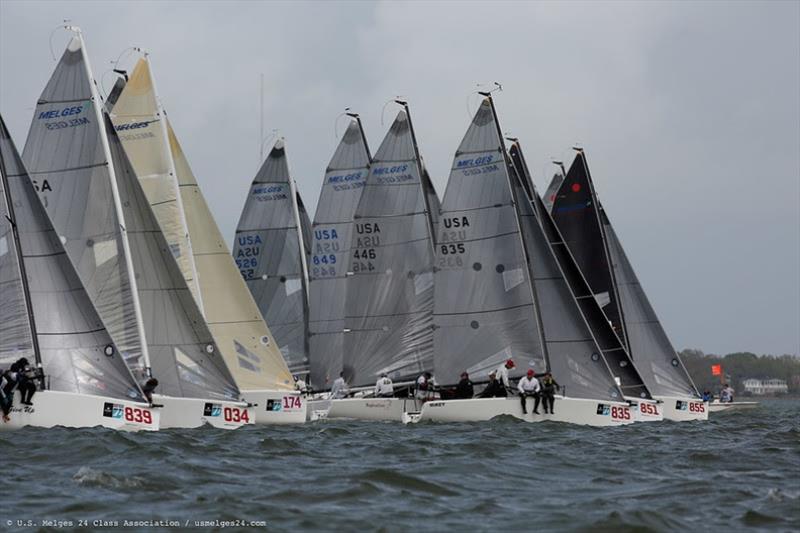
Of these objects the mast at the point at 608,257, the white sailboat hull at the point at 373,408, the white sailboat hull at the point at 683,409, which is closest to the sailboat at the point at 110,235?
the white sailboat hull at the point at 373,408

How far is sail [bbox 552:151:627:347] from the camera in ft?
132

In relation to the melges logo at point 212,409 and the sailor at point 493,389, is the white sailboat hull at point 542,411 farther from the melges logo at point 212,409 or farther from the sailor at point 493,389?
the melges logo at point 212,409

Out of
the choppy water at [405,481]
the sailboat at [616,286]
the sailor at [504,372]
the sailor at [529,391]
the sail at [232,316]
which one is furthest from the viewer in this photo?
the sailboat at [616,286]

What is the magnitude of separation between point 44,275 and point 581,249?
20.1 metres

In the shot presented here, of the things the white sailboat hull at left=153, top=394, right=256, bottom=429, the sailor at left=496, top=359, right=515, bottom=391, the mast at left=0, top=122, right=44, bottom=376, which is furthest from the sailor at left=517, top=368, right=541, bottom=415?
the mast at left=0, top=122, right=44, bottom=376

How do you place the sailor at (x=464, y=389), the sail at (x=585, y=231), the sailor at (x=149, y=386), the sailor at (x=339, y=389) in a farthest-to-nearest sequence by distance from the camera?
the sail at (x=585, y=231)
the sailor at (x=339, y=389)
the sailor at (x=464, y=389)
the sailor at (x=149, y=386)

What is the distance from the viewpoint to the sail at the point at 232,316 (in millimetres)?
33719

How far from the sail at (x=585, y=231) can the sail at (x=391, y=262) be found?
16.6ft

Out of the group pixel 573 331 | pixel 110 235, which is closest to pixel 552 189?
pixel 573 331

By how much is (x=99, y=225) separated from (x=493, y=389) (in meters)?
9.42

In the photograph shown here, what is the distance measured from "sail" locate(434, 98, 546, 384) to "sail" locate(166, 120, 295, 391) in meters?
4.27

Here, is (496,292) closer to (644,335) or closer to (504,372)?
(504,372)

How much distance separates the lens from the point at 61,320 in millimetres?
24484

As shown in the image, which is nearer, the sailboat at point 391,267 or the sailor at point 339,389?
the sailor at point 339,389
